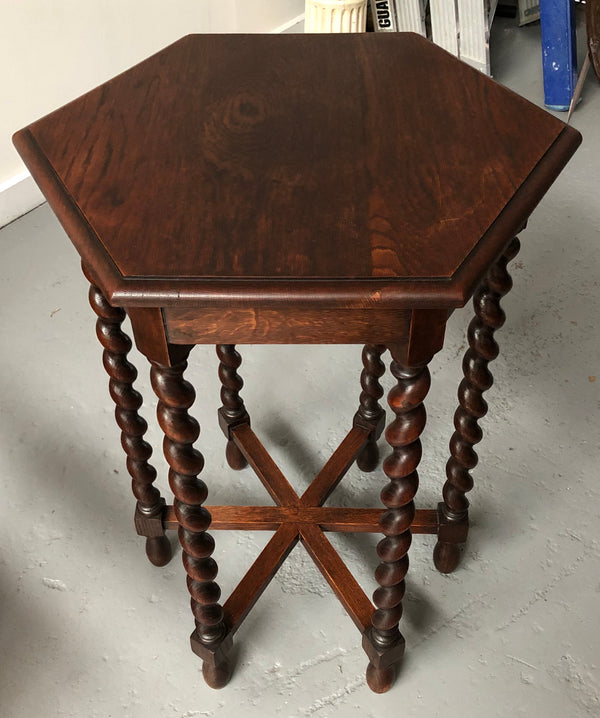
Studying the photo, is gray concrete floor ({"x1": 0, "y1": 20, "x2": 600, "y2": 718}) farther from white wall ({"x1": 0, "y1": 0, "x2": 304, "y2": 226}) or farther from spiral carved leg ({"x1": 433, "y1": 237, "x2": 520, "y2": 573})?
white wall ({"x1": 0, "y1": 0, "x2": 304, "y2": 226})

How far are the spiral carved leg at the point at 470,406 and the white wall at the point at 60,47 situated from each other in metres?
1.86

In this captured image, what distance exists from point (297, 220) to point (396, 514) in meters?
0.48

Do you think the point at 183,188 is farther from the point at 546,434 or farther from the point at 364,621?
the point at 546,434

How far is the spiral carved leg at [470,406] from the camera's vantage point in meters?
1.43

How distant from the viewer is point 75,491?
1943 mm

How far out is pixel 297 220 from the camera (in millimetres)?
1104

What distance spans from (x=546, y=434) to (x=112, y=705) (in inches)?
45.0

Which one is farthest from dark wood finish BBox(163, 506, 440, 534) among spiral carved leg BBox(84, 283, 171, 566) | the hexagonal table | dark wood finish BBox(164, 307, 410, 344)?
Result: dark wood finish BBox(164, 307, 410, 344)

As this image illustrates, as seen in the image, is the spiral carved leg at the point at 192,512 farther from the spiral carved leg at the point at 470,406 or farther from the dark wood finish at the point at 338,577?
the spiral carved leg at the point at 470,406

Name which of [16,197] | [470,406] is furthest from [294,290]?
[16,197]

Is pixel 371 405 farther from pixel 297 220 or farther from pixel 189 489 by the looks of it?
pixel 297 220

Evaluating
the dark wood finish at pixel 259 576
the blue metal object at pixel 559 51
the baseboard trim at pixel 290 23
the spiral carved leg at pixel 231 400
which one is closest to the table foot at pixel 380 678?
the dark wood finish at pixel 259 576

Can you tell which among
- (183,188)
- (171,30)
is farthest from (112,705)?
(171,30)

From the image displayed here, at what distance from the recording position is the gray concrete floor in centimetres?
157
